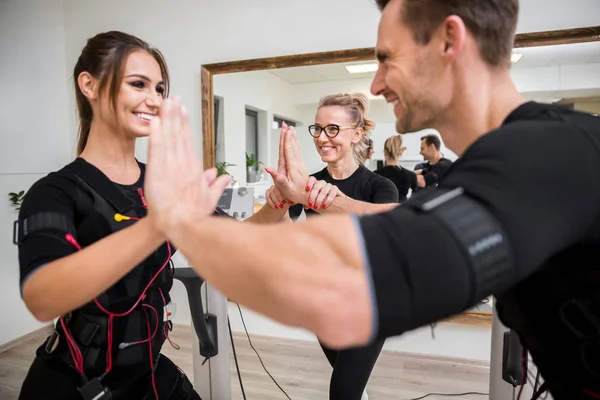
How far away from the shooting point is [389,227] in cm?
46

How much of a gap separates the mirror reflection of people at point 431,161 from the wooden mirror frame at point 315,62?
2.13 feet

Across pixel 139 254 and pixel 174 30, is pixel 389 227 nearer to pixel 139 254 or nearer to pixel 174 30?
pixel 139 254

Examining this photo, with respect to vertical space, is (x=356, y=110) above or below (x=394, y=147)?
above

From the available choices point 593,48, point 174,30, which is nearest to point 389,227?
point 593,48

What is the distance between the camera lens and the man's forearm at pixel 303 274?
44 centimetres

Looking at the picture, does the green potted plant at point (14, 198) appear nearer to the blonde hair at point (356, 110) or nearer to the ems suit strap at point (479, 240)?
the blonde hair at point (356, 110)

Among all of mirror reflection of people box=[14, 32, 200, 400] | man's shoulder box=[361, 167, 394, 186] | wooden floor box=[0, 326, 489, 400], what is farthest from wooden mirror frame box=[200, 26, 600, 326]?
mirror reflection of people box=[14, 32, 200, 400]

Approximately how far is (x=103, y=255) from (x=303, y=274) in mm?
509

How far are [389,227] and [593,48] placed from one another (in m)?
2.54

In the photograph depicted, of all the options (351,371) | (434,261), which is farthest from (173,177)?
(351,371)

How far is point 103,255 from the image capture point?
→ 0.78 m

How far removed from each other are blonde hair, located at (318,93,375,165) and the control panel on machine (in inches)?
30.4

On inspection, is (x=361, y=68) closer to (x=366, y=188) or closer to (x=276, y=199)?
(x=366, y=188)

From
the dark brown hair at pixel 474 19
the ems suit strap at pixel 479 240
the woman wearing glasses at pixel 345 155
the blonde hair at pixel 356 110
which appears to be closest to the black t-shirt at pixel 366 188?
the woman wearing glasses at pixel 345 155
